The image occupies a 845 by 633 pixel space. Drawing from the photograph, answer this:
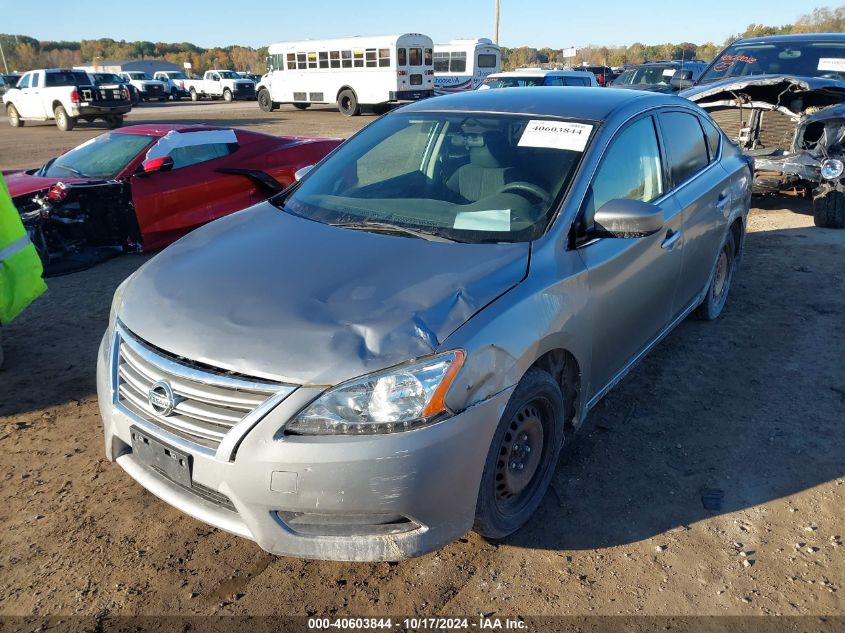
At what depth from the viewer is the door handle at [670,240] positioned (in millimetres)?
3475

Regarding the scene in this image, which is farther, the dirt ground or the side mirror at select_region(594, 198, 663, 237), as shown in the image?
the side mirror at select_region(594, 198, 663, 237)

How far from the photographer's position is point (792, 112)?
7.85m

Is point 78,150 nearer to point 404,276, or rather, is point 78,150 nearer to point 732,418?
point 404,276

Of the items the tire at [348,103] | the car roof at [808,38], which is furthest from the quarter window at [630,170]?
the tire at [348,103]

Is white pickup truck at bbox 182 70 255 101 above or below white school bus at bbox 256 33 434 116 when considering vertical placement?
below

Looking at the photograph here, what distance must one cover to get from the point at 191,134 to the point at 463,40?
2392cm

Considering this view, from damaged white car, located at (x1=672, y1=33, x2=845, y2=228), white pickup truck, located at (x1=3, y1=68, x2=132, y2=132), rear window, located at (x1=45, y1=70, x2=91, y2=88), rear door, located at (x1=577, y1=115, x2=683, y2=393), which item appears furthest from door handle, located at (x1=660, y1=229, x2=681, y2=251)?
rear window, located at (x1=45, y1=70, x2=91, y2=88)

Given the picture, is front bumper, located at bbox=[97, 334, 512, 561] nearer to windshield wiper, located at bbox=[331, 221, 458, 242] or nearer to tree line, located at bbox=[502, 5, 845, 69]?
windshield wiper, located at bbox=[331, 221, 458, 242]

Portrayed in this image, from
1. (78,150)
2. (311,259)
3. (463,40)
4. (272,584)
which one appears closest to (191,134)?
(78,150)

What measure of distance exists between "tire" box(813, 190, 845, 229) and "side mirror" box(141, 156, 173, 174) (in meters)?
7.19

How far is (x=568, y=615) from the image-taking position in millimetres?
2322

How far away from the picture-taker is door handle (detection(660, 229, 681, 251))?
347cm

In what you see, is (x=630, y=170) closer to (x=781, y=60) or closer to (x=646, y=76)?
(x=781, y=60)

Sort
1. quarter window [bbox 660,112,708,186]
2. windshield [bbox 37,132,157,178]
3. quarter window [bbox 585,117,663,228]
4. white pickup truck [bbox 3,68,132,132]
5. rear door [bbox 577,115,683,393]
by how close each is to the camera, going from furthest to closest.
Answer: white pickup truck [bbox 3,68,132,132], windshield [bbox 37,132,157,178], quarter window [bbox 660,112,708,186], quarter window [bbox 585,117,663,228], rear door [bbox 577,115,683,393]
